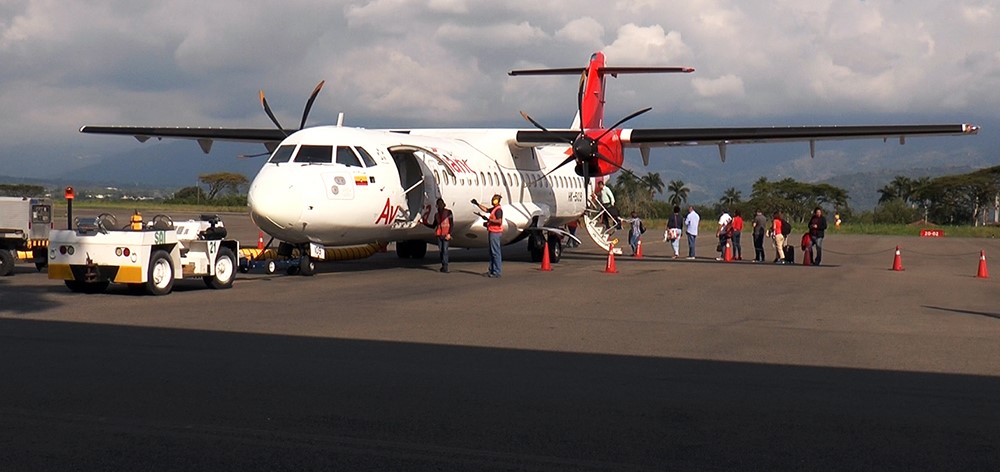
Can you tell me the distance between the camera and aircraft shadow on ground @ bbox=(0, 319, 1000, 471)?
18.9ft

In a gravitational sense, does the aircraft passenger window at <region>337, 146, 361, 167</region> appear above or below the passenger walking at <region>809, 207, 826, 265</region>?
above

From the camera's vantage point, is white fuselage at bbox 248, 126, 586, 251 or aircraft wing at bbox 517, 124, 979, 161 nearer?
white fuselage at bbox 248, 126, 586, 251

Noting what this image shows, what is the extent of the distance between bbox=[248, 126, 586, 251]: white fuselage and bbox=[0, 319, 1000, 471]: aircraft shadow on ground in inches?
310

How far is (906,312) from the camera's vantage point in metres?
14.5

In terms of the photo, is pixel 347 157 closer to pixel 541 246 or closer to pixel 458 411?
pixel 541 246

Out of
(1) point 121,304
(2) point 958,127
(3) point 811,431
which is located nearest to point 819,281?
(2) point 958,127

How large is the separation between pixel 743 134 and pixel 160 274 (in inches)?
573

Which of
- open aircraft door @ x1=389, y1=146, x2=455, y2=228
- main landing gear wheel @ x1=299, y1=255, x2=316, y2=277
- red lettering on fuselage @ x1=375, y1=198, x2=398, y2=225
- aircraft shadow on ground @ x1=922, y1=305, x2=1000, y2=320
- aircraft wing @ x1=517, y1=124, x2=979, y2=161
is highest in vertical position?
aircraft wing @ x1=517, y1=124, x2=979, y2=161

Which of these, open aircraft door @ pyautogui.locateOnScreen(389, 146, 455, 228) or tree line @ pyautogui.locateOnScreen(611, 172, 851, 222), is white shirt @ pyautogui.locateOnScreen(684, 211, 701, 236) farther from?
tree line @ pyautogui.locateOnScreen(611, 172, 851, 222)

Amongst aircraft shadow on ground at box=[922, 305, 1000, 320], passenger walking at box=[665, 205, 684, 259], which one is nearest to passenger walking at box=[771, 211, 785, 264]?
passenger walking at box=[665, 205, 684, 259]

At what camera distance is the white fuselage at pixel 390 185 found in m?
17.8

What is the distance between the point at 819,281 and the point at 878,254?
16203 millimetres

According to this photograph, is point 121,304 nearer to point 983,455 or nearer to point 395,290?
point 395,290

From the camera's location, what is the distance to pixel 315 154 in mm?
18906
